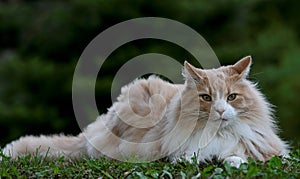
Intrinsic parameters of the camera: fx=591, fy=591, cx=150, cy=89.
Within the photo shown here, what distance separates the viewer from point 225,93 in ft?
16.5

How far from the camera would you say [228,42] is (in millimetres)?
14344

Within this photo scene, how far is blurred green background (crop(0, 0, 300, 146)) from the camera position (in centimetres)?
1319

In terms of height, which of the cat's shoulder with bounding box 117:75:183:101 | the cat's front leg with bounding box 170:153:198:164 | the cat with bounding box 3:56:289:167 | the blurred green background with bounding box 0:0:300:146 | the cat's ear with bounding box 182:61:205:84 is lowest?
the cat's front leg with bounding box 170:153:198:164

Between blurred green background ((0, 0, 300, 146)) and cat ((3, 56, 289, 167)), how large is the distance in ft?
22.5

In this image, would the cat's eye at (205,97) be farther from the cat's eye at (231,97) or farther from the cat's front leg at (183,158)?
the cat's front leg at (183,158)

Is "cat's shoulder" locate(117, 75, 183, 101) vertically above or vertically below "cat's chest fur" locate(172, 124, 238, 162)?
above

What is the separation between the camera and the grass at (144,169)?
168 inches

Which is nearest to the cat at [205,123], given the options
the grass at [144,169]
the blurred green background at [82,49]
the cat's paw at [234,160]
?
the cat's paw at [234,160]

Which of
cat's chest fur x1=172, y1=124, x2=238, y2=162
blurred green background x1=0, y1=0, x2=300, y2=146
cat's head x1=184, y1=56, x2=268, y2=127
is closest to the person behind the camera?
cat's head x1=184, y1=56, x2=268, y2=127

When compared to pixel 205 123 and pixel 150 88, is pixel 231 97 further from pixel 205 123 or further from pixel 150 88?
pixel 150 88

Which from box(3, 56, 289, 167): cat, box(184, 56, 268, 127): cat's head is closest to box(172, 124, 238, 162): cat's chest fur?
box(3, 56, 289, 167): cat

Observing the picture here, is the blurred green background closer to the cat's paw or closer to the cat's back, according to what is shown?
the cat's back

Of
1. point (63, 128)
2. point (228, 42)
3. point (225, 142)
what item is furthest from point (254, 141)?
point (228, 42)

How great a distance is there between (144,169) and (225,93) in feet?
3.23
